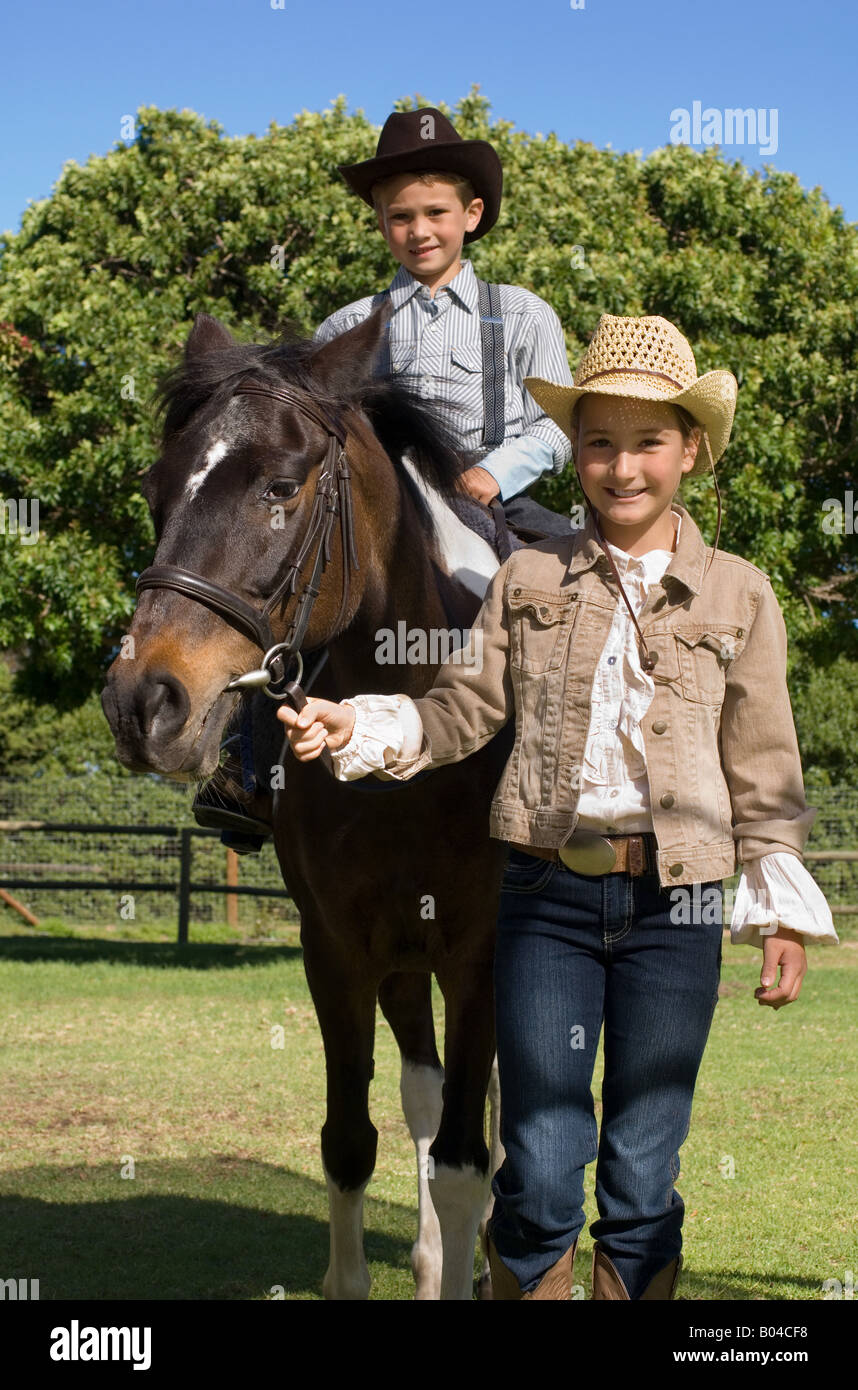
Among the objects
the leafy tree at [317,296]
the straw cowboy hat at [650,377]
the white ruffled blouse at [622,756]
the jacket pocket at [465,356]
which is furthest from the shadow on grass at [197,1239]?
the leafy tree at [317,296]

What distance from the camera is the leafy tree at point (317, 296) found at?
44.4ft

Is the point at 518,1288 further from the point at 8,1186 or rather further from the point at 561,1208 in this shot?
the point at 8,1186

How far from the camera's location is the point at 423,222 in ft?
13.3

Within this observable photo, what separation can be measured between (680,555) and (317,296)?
1225 centimetres

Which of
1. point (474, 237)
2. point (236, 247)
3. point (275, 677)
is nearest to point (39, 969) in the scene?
point (236, 247)

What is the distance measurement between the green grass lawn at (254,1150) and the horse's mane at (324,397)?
8.95ft

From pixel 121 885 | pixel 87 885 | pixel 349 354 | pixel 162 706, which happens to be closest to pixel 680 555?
pixel 349 354

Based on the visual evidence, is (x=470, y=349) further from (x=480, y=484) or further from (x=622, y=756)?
(x=622, y=756)

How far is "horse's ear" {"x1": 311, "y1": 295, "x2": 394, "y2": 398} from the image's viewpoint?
3.18 m

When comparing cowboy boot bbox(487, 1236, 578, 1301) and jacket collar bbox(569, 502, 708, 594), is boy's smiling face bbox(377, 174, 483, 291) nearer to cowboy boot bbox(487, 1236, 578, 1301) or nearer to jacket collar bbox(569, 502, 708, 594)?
jacket collar bbox(569, 502, 708, 594)

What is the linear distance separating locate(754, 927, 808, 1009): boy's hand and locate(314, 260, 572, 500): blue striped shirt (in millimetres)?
1903

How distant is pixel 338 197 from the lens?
1451cm

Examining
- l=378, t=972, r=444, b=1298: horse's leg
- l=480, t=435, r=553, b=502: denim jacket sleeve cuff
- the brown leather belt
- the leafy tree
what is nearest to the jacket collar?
the brown leather belt

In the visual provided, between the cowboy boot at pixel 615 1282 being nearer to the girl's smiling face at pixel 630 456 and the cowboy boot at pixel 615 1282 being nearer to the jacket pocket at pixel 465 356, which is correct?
the girl's smiling face at pixel 630 456
